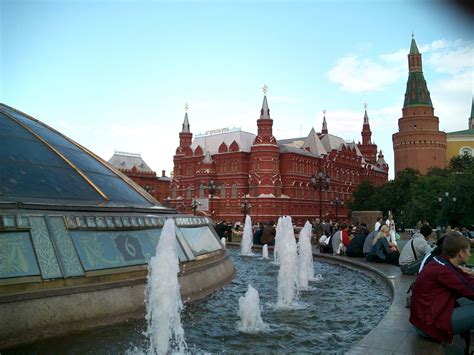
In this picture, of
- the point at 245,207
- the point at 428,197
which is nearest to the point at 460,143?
the point at 428,197

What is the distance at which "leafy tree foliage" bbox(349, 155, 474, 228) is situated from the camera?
28.3 meters

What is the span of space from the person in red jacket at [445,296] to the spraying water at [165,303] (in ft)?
7.23

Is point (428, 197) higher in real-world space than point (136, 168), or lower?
lower

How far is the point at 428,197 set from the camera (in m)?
38.2

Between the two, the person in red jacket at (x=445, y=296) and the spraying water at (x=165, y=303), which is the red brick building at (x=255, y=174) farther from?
the person in red jacket at (x=445, y=296)

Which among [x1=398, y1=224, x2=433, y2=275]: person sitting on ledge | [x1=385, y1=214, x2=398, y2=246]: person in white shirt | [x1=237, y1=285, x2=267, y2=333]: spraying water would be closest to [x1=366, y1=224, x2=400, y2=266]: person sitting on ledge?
[x1=385, y1=214, x2=398, y2=246]: person in white shirt

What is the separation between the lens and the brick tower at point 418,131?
65.9m

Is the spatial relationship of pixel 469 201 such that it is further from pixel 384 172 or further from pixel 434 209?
pixel 384 172

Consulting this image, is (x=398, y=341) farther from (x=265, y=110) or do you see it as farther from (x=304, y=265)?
(x=265, y=110)

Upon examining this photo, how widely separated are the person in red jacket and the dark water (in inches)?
36.9

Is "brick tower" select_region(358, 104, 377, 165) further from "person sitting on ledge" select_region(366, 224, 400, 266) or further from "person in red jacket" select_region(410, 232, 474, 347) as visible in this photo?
"person in red jacket" select_region(410, 232, 474, 347)

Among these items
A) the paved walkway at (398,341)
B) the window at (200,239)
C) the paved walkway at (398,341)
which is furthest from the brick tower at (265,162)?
the paved walkway at (398,341)

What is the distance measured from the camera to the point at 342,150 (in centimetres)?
6022

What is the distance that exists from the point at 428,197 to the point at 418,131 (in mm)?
31245
